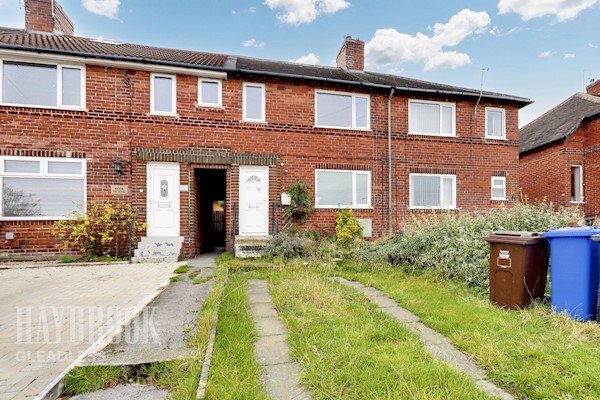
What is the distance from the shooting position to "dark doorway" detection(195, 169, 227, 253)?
10.7 m

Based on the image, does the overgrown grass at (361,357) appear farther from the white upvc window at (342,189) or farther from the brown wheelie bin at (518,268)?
the white upvc window at (342,189)

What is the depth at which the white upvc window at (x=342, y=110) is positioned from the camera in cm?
1068

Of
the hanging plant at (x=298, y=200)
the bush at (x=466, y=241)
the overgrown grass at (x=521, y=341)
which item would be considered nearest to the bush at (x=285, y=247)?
the hanging plant at (x=298, y=200)

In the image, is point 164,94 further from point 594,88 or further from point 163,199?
point 594,88

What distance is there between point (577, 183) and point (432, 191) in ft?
27.9

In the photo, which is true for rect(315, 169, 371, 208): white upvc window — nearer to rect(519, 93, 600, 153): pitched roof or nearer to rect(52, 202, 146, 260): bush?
rect(52, 202, 146, 260): bush

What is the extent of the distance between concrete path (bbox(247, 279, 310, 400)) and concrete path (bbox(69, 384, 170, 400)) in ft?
2.66

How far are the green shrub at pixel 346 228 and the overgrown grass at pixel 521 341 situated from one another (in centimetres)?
475

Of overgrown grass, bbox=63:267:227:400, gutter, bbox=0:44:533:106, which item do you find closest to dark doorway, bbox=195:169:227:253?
gutter, bbox=0:44:533:106

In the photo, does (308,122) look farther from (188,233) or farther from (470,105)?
(470,105)

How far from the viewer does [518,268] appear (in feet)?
13.2

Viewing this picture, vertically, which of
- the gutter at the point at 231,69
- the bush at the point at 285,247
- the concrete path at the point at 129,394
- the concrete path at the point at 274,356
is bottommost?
the concrete path at the point at 274,356

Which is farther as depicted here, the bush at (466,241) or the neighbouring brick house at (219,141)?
the neighbouring brick house at (219,141)

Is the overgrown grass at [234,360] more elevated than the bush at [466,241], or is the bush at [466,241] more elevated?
the bush at [466,241]
